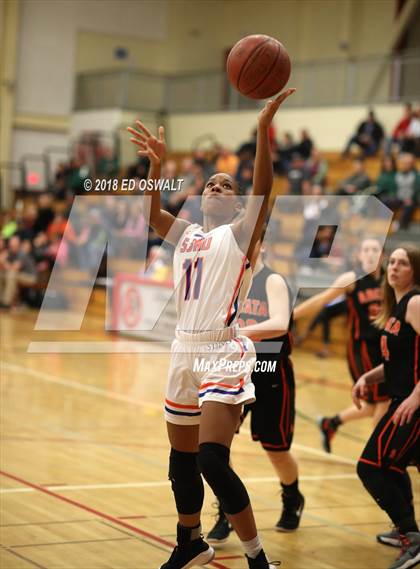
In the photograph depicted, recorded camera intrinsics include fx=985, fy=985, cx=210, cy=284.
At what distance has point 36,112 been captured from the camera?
2547 cm

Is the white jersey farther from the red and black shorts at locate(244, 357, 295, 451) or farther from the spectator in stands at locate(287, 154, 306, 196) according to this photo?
the spectator in stands at locate(287, 154, 306, 196)

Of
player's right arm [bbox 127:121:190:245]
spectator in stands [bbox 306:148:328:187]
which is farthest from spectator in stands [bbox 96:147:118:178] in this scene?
player's right arm [bbox 127:121:190:245]

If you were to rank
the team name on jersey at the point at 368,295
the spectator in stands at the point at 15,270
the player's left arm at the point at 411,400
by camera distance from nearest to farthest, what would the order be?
the player's left arm at the point at 411,400, the team name on jersey at the point at 368,295, the spectator in stands at the point at 15,270

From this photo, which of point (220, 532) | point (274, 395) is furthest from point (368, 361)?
point (220, 532)

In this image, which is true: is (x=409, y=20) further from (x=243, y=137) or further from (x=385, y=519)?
(x=385, y=519)

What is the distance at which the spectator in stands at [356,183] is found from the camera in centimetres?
1656

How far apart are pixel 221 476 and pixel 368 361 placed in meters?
3.43

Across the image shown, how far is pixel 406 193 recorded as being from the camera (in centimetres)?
1617

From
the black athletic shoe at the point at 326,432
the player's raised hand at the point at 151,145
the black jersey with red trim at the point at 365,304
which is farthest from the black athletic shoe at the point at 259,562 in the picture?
the black athletic shoe at the point at 326,432

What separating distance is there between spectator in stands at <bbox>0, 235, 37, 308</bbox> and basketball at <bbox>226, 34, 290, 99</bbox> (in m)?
14.3

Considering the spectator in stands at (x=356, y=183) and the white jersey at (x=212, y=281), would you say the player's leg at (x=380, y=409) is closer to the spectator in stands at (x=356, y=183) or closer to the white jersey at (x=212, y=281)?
the white jersey at (x=212, y=281)

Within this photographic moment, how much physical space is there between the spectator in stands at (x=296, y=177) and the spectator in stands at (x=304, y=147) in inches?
31.5

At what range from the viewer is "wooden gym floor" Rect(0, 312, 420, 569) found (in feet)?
17.7

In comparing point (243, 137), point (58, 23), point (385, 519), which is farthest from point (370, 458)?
point (58, 23)
